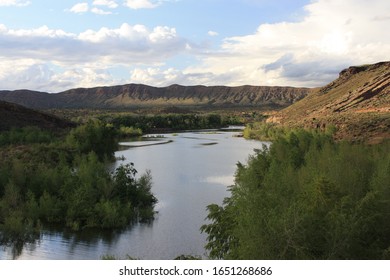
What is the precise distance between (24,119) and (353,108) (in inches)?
2077

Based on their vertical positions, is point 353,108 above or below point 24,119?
above

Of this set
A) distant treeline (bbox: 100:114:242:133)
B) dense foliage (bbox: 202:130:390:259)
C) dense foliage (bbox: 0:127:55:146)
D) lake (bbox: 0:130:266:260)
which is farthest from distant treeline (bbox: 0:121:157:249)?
distant treeline (bbox: 100:114:242:133)

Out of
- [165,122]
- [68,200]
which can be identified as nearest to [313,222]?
[68,200]

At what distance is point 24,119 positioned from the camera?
72.8 meters

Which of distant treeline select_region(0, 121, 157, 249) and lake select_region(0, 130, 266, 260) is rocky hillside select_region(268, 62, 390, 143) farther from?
distant treeline select_region(0, 121, 157, 249)

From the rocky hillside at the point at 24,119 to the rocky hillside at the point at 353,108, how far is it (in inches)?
1563

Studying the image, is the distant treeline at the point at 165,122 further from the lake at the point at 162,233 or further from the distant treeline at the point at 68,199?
the distant treeline at the point at 68,199

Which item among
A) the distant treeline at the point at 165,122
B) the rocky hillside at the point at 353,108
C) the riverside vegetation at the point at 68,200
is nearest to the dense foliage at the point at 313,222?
the riverside vegetation at the point at 68,200

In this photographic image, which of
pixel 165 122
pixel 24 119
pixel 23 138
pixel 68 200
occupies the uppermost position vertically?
pixel 24 119

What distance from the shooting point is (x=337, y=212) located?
13.8 meters

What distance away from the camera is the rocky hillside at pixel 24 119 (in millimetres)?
68938

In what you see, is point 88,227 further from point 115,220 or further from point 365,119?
Result: point 365,119

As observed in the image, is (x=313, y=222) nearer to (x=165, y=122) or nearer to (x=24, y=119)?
(x=24, y=119)

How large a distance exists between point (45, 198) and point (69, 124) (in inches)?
2202
